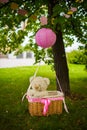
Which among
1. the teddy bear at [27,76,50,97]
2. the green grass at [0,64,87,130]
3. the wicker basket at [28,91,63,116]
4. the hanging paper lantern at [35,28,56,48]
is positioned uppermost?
the hanging paper lantern at [35,28,56,48]

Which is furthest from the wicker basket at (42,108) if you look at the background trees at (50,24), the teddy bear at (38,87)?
the background trees at (50,24)

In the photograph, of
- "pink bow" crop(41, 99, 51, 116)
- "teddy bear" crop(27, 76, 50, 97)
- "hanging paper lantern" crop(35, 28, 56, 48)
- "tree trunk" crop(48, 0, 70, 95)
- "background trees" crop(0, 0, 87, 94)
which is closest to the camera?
"hanging paper lantern" crop(35, 28, 56, 48)

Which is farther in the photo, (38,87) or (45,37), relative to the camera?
(38,87)

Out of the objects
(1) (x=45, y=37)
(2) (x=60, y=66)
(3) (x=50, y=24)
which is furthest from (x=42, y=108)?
(1) (x=45, y=37)

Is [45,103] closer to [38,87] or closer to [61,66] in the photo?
[38,87]

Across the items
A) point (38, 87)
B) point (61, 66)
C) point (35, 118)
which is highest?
point (61, 66)

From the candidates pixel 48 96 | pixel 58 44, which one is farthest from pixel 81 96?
pixel 48 96

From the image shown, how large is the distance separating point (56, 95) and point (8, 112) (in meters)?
1.35

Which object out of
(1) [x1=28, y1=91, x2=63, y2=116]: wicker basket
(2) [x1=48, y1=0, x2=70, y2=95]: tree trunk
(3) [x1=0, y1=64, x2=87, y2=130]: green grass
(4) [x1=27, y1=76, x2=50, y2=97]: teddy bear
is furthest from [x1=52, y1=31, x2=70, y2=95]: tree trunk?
(1) [x1=28, y1=91, x2=63, y2=116]: wicker basket

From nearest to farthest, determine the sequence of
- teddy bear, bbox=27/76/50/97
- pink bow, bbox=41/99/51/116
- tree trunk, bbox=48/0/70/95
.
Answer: pink bow, bbox=41/99/51/116 → teddy bear, bbox=27/76/50/97 → tree trunk, bbox=48/0/70/95

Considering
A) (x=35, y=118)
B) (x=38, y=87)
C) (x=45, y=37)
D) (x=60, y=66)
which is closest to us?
(x=45, y=37)

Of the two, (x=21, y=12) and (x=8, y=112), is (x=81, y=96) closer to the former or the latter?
(x=8, y=112)

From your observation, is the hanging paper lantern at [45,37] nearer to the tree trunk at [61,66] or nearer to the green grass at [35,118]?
the green grass at [35,118]

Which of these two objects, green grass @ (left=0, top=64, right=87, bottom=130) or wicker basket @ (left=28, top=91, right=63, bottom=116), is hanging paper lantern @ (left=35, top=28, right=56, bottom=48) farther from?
wicker basket @ (left=28, top=91, right=63, bottom=116)
